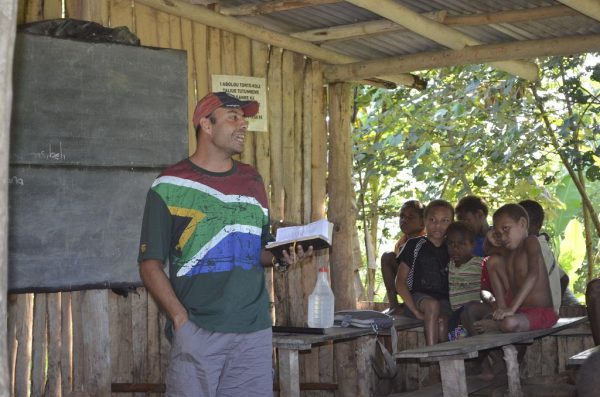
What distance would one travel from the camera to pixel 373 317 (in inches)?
295

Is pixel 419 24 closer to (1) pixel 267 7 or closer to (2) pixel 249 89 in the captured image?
(1) pixel 267 7

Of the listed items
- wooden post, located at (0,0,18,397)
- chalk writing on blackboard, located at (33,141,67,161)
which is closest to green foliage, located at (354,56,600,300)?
chalk writing on blackboard, located at (33,141,67,161)

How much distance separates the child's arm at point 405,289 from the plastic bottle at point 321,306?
0.96 m

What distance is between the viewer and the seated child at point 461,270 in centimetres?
790

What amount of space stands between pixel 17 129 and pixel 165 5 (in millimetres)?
1490

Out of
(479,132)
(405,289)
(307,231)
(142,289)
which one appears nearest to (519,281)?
(405,289)

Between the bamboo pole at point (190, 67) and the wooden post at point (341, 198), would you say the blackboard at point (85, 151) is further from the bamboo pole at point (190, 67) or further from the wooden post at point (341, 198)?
the wooden post at point (341, 198)

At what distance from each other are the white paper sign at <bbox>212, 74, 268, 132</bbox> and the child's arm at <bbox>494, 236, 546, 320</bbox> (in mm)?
2268

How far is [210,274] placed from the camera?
470 cm

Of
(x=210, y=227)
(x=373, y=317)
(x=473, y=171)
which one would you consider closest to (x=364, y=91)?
(x=473, y=171)

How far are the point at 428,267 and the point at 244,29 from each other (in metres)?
2.46

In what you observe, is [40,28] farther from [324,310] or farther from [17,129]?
[324,310]

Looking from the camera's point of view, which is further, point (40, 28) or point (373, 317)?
point (373, 317)

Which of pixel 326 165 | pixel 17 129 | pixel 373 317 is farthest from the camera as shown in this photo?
pixel 326 165
